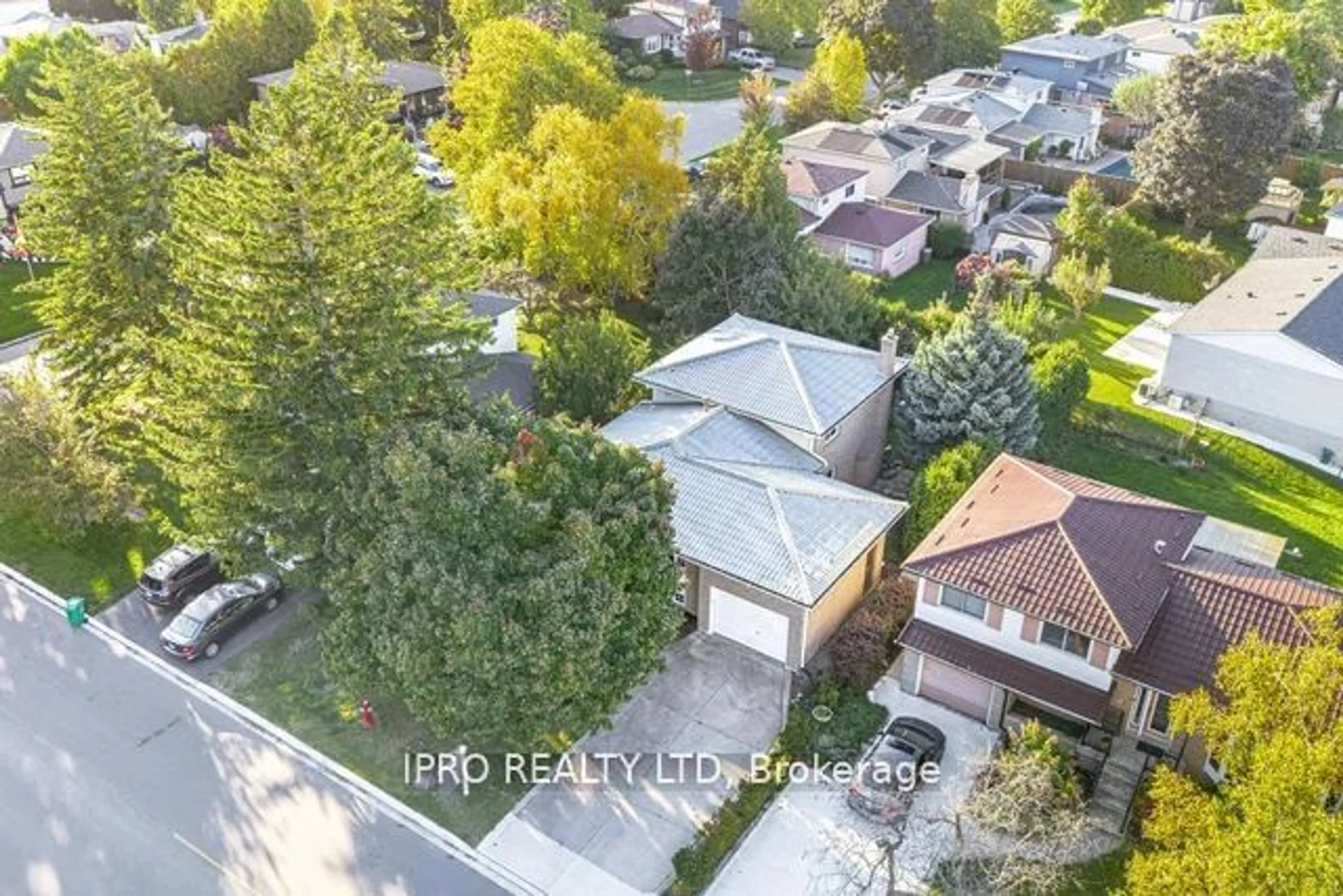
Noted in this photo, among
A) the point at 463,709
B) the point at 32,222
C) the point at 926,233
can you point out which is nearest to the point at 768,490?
the point at 463,709

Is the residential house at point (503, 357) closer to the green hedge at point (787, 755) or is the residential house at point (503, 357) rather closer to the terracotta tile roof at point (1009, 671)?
the green hedge at point (787, 755)

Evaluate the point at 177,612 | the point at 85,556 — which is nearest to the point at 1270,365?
the point at 177,612

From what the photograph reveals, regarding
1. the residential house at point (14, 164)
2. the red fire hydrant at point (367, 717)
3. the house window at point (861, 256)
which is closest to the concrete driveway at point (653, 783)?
the red fire hydrant at point (367, 717)

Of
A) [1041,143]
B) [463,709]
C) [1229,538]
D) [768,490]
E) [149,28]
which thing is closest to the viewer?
[463,709]

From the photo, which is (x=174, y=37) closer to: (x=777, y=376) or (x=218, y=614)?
(x=218, y=614)

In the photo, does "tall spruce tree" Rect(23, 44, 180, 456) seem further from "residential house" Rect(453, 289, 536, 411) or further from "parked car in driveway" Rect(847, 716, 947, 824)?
"parked car in driveway" Rect(847, 716, 947, 824)

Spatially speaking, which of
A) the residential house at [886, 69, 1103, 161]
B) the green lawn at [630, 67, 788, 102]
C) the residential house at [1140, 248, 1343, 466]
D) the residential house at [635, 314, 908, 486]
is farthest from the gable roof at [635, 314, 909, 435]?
the green lawn at [630, 67, 788, 102]

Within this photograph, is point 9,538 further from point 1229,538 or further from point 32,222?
point 1229,538
